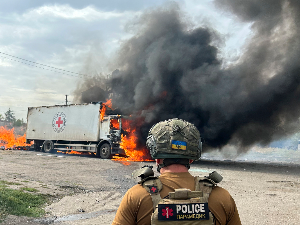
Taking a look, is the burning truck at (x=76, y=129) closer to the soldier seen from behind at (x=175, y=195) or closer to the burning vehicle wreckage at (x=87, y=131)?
the burning vehicle wreckage at (x=87, y=131)

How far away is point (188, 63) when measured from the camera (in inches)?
916

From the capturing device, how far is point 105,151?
63.6 ft

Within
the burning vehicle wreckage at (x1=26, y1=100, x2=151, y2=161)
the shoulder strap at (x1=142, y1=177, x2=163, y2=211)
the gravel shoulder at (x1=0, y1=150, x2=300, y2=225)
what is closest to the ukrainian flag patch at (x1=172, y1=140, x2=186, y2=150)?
the shoulder strap at (x1=142, y1=177, x2=163, y2=211)

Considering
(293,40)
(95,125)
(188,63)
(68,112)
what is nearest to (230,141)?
(188,63)

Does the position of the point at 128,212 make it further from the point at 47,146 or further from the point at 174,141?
the point at 47,146

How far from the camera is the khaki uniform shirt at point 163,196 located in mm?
1781

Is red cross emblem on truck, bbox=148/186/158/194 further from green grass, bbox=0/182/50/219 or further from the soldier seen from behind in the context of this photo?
green grass, bbox=0/182/50/219

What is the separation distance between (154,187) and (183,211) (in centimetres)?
22

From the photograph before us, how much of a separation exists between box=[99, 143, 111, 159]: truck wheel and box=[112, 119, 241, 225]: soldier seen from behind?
1751 centimetres

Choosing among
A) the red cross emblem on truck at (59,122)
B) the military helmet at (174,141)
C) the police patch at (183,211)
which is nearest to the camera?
the police patch at (183,211)

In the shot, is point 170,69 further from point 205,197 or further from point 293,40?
point 205,197

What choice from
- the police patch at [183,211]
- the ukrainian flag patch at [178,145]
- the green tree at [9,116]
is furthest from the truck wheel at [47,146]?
the green tree at [9,116]

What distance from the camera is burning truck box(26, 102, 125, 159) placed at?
19250 millimetres

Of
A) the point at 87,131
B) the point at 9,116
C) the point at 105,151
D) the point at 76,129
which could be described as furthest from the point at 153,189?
the point at 9,116
